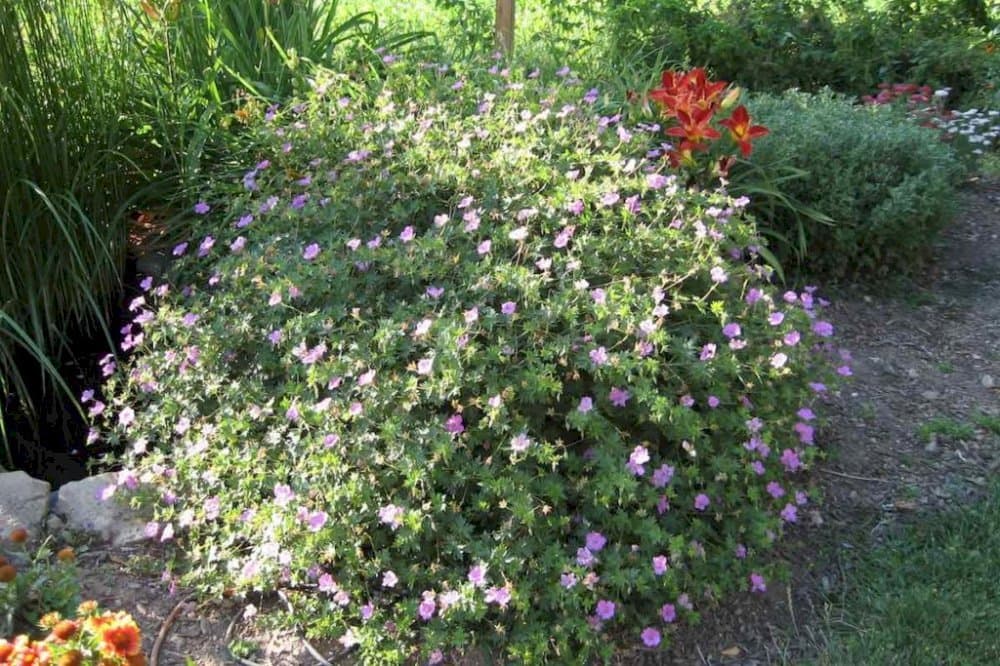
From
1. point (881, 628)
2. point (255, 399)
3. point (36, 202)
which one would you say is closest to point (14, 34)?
point (36, 202)

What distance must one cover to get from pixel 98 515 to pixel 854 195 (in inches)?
119

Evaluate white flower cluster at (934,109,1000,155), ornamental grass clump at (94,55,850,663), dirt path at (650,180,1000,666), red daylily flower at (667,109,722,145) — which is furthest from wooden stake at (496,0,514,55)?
white flower cluster at (934,109,1000,155)

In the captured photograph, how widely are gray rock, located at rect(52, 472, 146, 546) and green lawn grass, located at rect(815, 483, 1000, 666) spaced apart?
1.80 metres

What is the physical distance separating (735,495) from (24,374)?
2.40 m

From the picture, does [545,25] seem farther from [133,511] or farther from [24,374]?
[133,511]

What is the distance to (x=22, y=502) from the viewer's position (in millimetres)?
2719

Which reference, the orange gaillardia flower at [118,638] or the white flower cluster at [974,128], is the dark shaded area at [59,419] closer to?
the orange gaillardia flower at [118,638]

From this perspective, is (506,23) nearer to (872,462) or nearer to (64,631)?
(872,462)

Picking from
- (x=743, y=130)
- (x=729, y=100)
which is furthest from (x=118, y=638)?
(x=729, y=100)

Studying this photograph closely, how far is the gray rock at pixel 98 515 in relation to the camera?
274 cm

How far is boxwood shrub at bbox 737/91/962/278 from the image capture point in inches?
160

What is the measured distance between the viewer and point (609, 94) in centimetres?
432

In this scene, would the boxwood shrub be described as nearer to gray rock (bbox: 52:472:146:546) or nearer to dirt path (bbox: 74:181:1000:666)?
dirt path (bbox: 74:181:1000:666)

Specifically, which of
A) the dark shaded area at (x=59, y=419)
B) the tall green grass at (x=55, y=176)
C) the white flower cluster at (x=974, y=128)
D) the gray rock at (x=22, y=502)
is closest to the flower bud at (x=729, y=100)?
the white flower cluster at (x=974, y=128)
